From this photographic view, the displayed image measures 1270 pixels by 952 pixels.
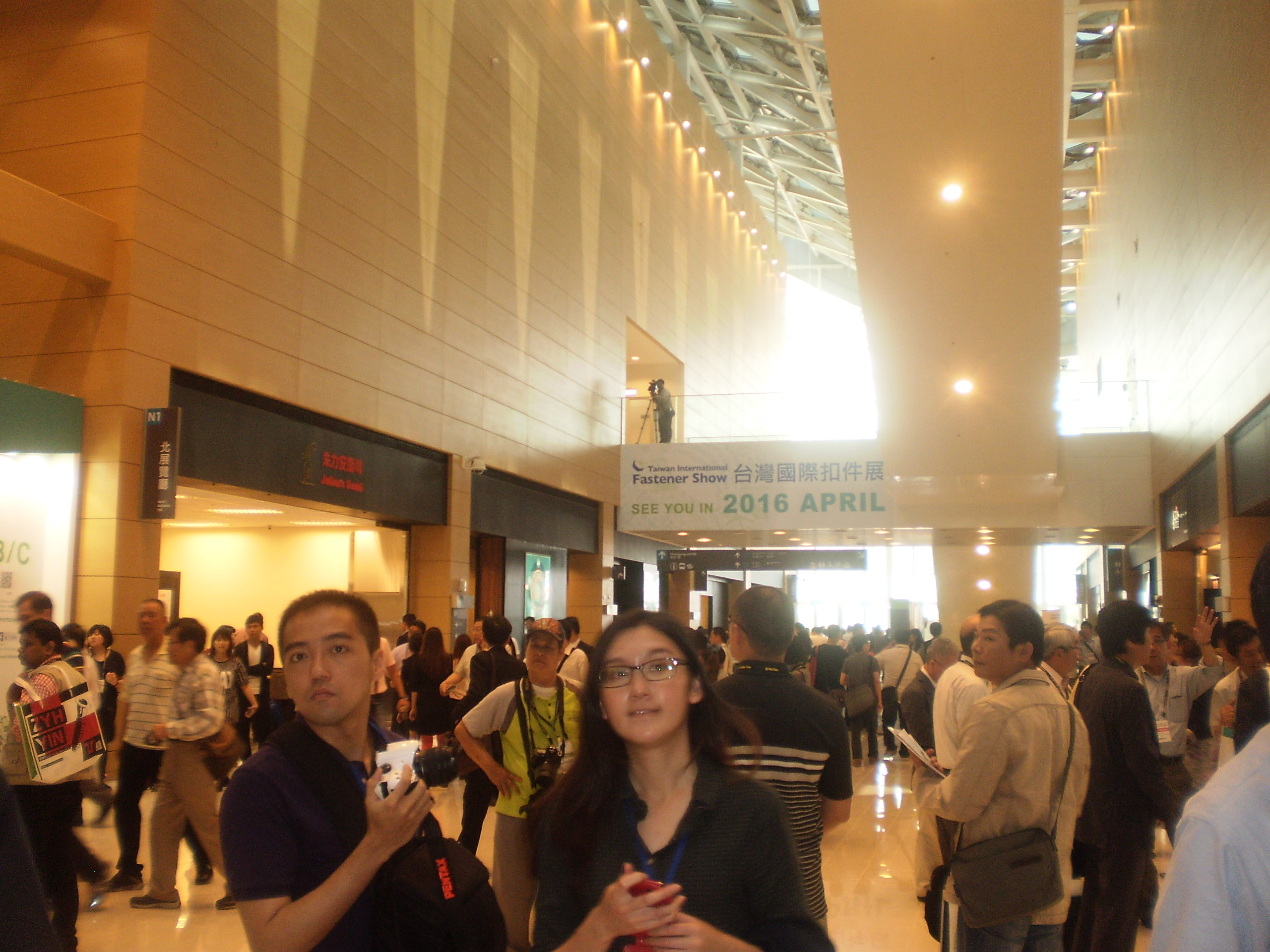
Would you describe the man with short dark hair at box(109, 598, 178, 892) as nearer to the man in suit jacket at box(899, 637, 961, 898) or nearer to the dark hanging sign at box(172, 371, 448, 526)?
the dark hanging sign at box(172, 371, 448, 526)

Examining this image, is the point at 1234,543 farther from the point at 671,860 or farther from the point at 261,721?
the point at 671,860

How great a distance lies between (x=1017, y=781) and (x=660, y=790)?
1.82 m

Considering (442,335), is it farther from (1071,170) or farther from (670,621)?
(1071,170)

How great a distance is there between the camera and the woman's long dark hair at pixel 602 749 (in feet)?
5.35

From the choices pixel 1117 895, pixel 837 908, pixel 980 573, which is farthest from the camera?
pixel 980 573

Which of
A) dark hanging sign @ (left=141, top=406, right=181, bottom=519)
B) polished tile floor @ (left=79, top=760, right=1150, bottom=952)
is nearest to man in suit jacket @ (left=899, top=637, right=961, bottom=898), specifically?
polished tile floor @ (left=79, top=760, right=1150, bottom=952)

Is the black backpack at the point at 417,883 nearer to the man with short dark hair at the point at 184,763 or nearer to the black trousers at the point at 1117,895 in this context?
the black trousers at the point at 1117,895

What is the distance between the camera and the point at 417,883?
5.49ft

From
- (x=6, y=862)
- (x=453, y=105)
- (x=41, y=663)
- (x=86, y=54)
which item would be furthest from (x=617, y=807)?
(x=453, y=105)

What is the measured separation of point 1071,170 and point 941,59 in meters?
15.5

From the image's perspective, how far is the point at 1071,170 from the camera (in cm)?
2153

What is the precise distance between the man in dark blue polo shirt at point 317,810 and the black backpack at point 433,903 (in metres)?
0.04

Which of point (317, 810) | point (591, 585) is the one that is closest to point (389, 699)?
point (591, 585)

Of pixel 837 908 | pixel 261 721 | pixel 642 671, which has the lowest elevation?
pixel 837 908
